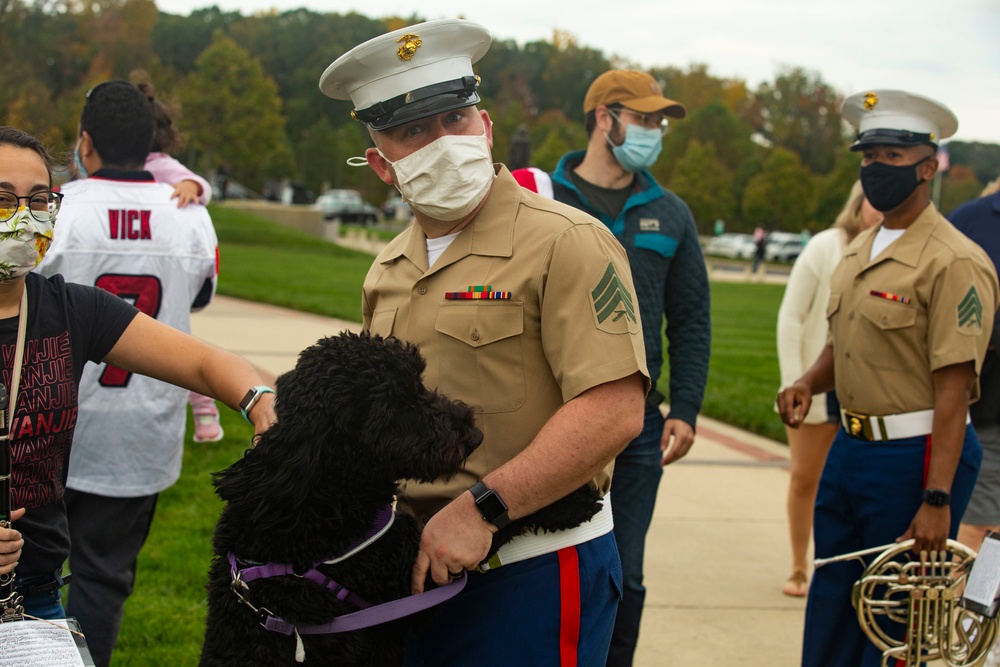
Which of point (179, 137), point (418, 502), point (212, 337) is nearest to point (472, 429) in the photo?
point (418, 502)

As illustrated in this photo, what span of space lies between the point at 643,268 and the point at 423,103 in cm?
200

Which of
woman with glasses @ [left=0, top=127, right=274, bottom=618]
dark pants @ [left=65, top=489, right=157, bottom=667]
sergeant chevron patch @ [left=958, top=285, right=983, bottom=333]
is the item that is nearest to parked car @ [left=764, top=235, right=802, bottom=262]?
sergeant chevron patch @ [left=958, top=285, right=983, bottom=333]

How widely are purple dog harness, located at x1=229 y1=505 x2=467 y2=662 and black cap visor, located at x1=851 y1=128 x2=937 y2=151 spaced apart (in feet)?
9.46

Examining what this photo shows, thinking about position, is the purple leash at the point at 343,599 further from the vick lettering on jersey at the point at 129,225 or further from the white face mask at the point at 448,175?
the vick lettering on jersey at the point at 129,225

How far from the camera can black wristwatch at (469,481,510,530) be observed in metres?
2.22

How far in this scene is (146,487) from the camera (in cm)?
397

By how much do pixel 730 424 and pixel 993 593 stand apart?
6416 millimetres

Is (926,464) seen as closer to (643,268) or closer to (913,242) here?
(913,242)

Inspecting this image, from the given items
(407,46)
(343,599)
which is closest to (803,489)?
(343,599)

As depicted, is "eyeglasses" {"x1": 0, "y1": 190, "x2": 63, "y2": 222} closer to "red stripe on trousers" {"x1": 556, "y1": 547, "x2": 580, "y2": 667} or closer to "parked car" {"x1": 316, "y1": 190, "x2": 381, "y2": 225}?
"red stripe on trousers" {"x1": 556, "y1": 547, "x2": 580, "y2": 667}

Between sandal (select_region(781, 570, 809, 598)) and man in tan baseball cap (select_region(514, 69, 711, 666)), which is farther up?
man in tan baseball cap (select_region(514, 69, 711, 666))

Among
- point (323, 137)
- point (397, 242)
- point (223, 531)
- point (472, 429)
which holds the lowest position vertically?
point (323, 137)

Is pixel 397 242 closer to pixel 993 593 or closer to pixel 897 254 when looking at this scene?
pixel 897 254

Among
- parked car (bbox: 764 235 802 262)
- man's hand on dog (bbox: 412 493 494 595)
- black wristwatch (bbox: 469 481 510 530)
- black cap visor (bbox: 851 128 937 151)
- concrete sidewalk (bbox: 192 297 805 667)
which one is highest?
black cap visor (bbox: 851 128 937 151)
